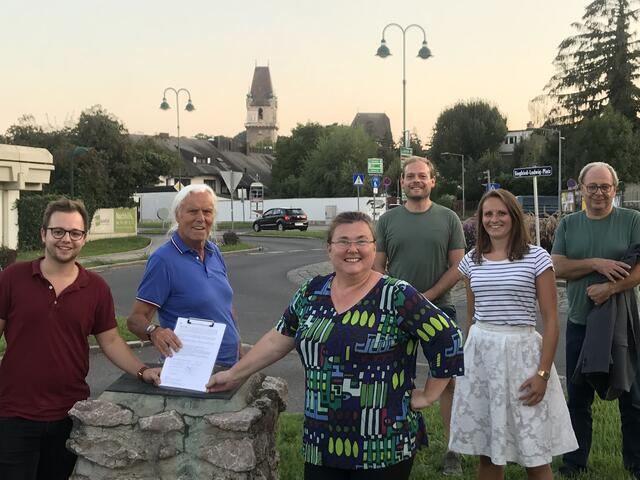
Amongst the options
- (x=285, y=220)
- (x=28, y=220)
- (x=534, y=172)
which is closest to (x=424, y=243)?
(x=534, y=172)

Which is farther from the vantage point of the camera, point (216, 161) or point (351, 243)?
point (216, 161)

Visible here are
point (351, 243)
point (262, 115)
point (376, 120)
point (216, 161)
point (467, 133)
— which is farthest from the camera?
point (262, 115)

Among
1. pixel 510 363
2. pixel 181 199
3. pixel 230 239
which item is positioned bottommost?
pixel 230 239

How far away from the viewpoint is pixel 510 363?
3.62 meters

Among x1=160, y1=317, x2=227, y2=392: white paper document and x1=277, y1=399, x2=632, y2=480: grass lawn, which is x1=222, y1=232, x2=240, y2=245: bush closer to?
x1=277, y1=399, x2=632, y2=480: grass lawn

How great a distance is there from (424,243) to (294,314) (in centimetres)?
192

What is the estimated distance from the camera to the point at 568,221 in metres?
4.46

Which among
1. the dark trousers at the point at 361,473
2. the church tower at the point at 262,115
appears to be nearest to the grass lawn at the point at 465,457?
the dark trousers at the point at 361,473

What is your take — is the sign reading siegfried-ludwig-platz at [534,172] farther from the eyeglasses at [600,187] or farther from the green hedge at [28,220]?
the green hedge at [28,220]

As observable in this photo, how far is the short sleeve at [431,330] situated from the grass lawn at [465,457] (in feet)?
6.93

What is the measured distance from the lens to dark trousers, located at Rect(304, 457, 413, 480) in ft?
8.67

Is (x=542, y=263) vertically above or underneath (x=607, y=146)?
underneath

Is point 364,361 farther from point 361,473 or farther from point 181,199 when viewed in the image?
point 181,199

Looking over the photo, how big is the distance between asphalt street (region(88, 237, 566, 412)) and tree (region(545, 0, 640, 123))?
4137cm
